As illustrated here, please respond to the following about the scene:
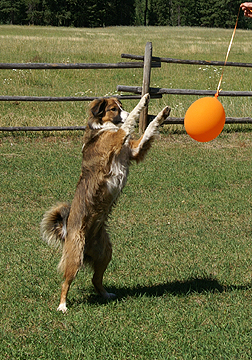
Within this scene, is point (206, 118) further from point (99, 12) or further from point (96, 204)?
point (99, 12)

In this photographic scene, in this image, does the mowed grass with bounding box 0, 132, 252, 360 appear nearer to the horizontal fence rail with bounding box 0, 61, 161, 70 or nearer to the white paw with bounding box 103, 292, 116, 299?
the white paw with bounding box 103, 292, 116, 299

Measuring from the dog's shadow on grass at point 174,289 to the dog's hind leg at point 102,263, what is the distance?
8 cm

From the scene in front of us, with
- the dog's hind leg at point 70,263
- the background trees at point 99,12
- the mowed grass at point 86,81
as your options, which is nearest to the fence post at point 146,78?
the mowed grass at point 86,81

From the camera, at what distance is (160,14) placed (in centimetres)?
9562

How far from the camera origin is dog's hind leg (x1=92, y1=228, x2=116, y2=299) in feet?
13.3

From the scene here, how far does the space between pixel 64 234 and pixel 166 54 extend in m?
23.0

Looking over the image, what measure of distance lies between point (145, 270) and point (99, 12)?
75.2 metres

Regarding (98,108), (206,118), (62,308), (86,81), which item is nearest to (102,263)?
(62,308)

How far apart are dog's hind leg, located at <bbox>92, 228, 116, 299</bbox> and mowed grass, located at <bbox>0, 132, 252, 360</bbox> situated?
0.13 meters

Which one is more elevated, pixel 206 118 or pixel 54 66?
pixel 206 118

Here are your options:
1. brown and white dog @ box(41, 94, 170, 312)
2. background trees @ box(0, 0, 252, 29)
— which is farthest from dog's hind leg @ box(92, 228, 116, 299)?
background trees @ box(0, 0, 252, 29)

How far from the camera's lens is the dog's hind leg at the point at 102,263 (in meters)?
4.05

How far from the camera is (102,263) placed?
4.06 metres

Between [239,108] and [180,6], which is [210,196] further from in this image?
[180,6]
